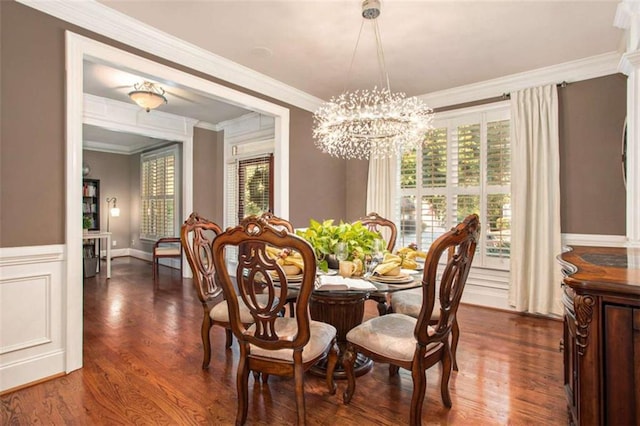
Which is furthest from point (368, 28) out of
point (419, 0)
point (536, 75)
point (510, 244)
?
point (510, 244)

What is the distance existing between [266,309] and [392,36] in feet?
8.73

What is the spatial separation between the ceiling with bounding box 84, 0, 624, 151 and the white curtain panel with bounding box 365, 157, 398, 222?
1252 millimetres

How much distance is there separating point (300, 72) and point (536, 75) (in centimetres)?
273

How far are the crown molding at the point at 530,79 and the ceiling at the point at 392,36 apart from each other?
0.11 m

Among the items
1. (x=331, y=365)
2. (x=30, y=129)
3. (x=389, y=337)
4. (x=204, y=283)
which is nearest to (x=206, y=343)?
(x=204, y=283)

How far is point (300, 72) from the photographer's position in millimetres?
3865

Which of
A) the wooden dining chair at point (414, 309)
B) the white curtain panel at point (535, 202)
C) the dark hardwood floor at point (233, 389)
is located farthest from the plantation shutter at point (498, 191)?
the wooden dining chair at point (414, 309)

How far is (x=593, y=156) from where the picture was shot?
3.58m

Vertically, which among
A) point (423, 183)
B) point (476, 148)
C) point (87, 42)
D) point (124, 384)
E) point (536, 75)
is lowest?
point (124, 384)

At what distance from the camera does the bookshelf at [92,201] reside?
308 inches

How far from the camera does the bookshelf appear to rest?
7820mm

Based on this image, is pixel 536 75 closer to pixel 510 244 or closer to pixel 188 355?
pixel 510 244

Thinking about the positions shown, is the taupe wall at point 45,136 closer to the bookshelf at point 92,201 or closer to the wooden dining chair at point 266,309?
the wooden dining chair at point 266,309

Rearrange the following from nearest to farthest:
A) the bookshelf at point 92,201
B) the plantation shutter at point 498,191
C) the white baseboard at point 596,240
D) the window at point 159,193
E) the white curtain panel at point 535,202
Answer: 1. the white baseboard at point 596,240
2. the white curtain panel at point 535,202
3. the plantation shutter at point 498,191
4. the window at point 159,193
5. the bookshelf at point 92,201
